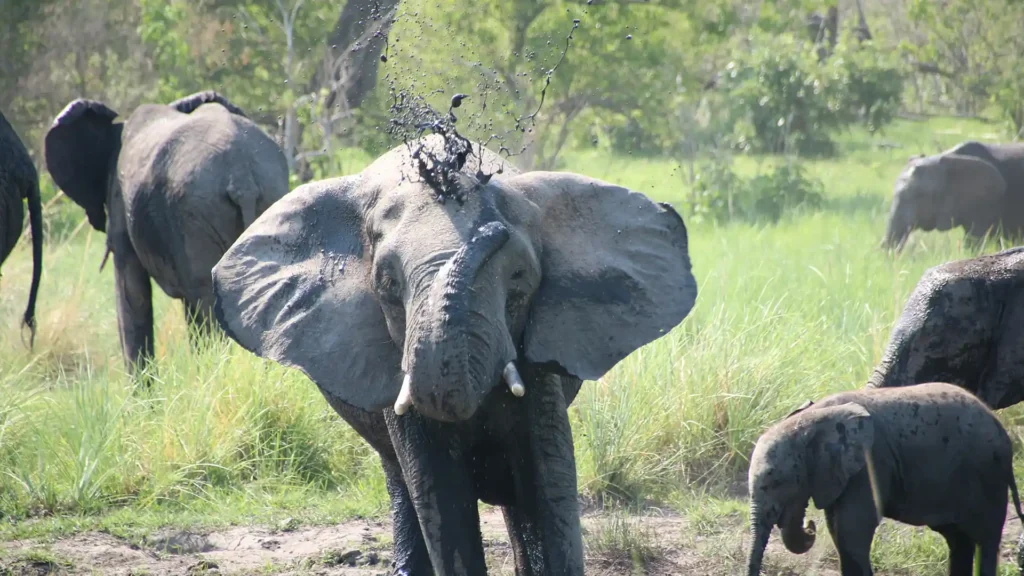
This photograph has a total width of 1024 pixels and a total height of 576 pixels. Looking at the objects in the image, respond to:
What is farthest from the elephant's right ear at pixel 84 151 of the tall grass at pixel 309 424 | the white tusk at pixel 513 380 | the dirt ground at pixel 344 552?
the white tusk at pixel 513 380

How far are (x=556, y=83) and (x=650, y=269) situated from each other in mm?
12176

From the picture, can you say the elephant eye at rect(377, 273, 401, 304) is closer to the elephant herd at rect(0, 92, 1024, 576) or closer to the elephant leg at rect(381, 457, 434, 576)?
the elephant herd at rect(0, 92, 1024, 576)

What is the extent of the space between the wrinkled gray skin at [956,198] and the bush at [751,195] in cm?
228

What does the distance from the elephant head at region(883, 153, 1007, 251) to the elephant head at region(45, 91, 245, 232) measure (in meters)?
7.02

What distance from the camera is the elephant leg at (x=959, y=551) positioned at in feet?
15.2

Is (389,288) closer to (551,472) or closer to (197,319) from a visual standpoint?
(551,472)

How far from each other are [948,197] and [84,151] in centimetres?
809

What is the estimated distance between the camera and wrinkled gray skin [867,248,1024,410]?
5.24 metres

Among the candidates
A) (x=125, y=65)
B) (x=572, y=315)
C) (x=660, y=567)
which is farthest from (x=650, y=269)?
(x=125, y=65)

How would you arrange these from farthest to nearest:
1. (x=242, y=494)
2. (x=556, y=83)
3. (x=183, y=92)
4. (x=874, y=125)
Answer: (x=874, y=125) < (x=556, y=83) < (x=183, y=92) < (x=242, y=494)

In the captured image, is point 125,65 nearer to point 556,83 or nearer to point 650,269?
point 556,83

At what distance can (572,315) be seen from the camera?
3.89 meters

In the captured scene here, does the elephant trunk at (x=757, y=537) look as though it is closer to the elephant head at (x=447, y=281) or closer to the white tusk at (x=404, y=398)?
the elephant head at (x=447, y=281)

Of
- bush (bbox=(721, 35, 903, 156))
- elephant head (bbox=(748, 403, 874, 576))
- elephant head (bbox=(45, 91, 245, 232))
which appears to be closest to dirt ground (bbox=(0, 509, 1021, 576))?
elephant head (bbox=(748, 403, 874, 576))
